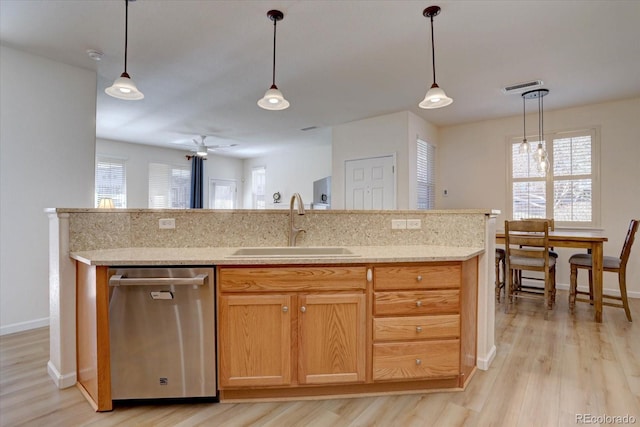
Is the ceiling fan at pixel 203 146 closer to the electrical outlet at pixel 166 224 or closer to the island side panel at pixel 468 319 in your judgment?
the electrical outlet at pixel 166 224

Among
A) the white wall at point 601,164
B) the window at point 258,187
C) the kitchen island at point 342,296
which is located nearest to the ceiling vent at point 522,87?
the white wall at point 601,164

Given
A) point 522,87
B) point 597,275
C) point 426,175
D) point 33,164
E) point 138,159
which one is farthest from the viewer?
point 138,159

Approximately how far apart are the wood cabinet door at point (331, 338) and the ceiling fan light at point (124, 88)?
5.98ft

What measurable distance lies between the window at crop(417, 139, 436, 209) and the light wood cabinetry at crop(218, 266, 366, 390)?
139 inches

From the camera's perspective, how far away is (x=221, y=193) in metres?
8.45

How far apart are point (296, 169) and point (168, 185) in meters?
2.94

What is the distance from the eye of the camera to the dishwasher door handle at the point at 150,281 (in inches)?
66.1

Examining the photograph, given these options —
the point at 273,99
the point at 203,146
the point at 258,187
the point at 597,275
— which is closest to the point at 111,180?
the point at 203,146

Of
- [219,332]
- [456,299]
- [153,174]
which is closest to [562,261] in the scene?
[456,299]

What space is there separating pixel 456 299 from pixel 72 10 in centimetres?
332

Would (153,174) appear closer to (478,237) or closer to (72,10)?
(72,10)

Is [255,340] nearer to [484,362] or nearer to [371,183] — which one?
[484,362]

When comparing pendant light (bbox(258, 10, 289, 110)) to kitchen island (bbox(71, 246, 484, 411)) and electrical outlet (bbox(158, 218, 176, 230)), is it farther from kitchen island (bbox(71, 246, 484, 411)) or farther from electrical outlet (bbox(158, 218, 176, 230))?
kitchen island (bbox(71, 246, 484, 411))

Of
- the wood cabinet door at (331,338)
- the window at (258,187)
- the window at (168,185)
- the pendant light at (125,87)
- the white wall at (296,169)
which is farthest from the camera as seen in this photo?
the window at (258,187)
